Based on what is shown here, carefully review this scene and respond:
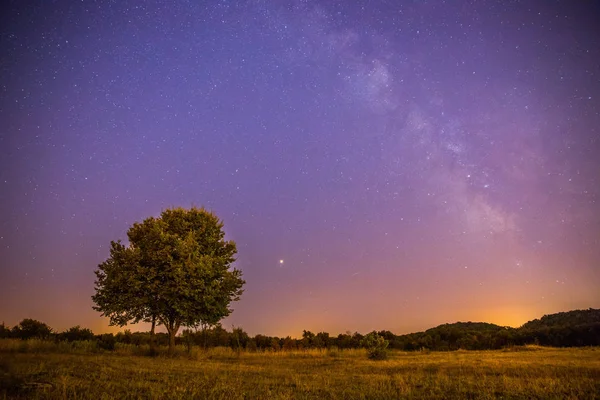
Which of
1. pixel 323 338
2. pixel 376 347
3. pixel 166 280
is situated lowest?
pixel 323 338

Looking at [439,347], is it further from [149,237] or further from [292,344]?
[149,237]

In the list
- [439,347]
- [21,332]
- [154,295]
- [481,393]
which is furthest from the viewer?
[439,347]

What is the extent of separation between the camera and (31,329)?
3697 centimetres

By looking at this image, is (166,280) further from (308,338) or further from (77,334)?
(308,338)

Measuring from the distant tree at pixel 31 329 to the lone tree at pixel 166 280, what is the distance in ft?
46.7

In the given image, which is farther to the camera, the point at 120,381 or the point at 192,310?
the point at 192,310

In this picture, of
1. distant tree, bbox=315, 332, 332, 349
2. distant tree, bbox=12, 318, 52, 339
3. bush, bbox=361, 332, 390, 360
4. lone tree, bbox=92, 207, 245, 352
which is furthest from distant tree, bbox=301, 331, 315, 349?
distant tree, bbox=12, 318, 52, 339

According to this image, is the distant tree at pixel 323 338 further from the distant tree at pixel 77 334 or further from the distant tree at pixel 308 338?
the distant tree at pixel 77 334

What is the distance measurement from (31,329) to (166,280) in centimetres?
2007

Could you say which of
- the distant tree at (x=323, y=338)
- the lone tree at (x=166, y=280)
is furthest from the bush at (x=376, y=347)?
the distant tree at (x=323, y=338)

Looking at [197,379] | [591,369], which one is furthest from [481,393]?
[591,369]

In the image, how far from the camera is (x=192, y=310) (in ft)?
92.2

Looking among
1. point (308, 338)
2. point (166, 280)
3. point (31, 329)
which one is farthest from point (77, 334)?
point (308, 338)

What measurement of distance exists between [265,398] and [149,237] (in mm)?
22242
